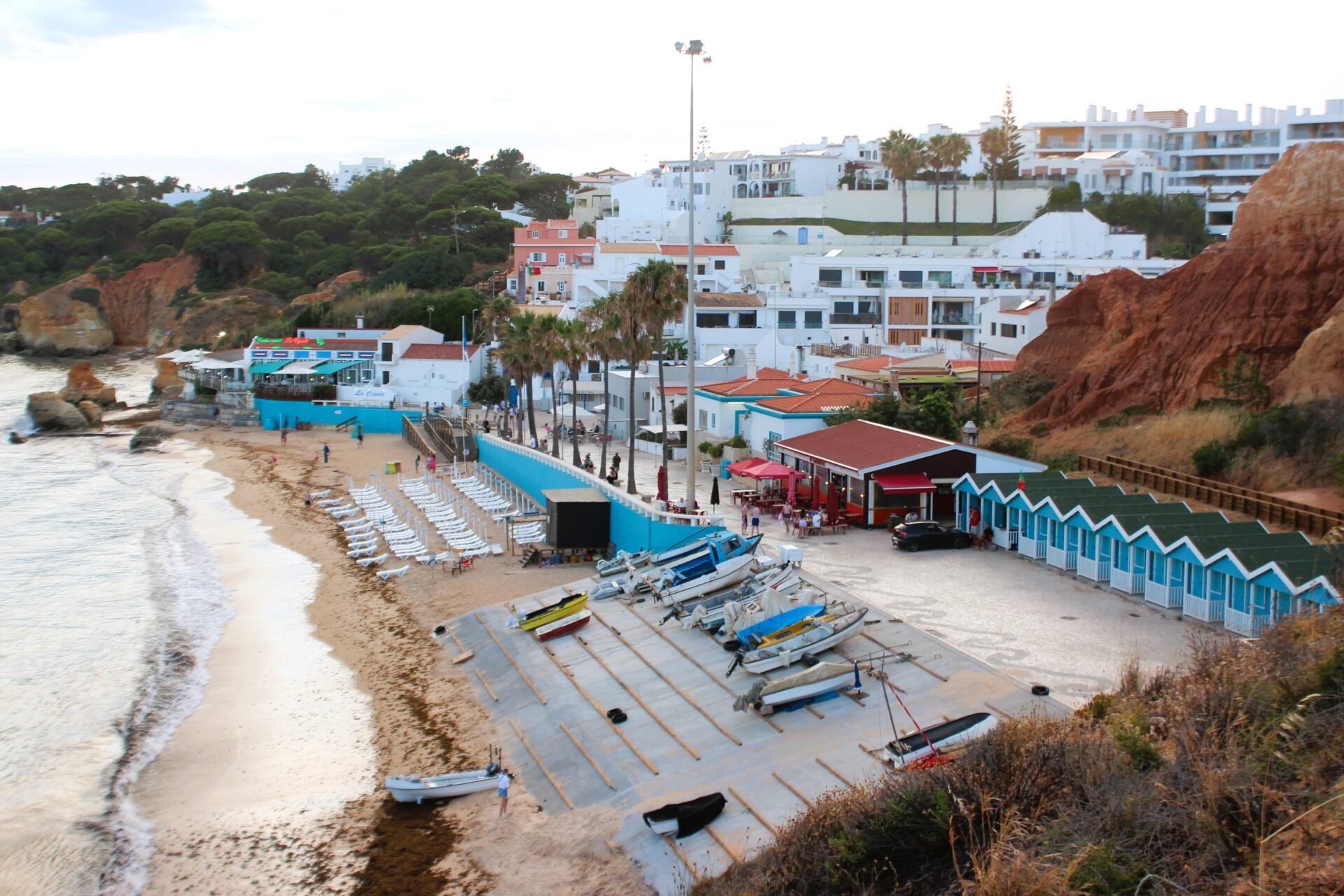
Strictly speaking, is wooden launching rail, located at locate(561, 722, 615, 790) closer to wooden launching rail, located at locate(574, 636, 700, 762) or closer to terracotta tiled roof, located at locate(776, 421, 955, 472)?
wooden launching rail, located at locate(574, 636, 700, 762)

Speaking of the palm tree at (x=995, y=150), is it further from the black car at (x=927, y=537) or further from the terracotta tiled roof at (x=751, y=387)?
the black car at (x=927, y=537)

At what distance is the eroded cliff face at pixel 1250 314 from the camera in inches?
1238

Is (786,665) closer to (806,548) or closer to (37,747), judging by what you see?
(806,548)

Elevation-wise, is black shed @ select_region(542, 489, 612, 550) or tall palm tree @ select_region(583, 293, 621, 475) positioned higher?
tall palm tree @ select_region(583, 293, 621, 475)

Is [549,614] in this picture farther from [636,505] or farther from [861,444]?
[861,444]

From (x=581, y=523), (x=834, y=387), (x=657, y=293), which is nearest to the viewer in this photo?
(x=581, y=523)

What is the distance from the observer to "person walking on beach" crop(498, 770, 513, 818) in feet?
50.3

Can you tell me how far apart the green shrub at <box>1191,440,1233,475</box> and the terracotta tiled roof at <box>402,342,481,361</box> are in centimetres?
4139

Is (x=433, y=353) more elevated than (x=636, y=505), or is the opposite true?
(x=433, y=353)

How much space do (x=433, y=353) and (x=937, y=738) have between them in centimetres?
5113

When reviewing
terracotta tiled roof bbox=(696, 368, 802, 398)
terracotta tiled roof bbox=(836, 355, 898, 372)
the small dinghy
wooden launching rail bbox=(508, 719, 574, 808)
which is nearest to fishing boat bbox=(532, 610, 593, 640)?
wooden launching rail bbox=(508, 719, 574, 808)

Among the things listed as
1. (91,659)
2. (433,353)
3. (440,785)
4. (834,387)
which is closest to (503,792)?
(440,785)

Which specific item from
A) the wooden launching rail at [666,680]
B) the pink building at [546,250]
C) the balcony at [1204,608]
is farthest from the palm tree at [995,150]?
the wooden launching rail at [666,680]

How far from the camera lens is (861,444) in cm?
2909
